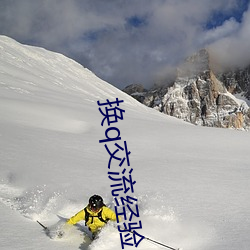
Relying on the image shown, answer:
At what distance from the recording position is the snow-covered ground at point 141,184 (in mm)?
5793

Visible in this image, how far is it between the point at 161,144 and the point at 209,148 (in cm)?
210

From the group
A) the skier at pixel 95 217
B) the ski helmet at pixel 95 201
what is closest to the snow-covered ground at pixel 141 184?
the skier at pixel 95 217

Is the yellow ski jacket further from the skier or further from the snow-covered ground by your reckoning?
the snow-covered ground

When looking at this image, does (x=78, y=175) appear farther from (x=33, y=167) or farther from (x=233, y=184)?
(x=233, y=184)

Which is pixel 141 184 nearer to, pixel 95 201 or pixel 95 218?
pixel 95 218

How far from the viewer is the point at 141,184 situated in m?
8.63

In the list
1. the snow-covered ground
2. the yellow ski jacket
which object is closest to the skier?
the yellow ski jacket

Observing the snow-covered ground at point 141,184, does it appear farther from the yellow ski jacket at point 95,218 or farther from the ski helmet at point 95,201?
the ski helmet at point 95,201

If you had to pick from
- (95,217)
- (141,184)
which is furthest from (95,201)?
(141,184)

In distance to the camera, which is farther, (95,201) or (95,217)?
(95,217)

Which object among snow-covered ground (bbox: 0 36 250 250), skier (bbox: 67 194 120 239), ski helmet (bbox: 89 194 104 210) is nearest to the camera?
snow-covered ground (bbox: 0 36 250 250)

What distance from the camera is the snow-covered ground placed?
5.79m

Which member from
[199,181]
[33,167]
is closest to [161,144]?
[199,181]

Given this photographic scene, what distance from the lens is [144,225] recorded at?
6367mm
